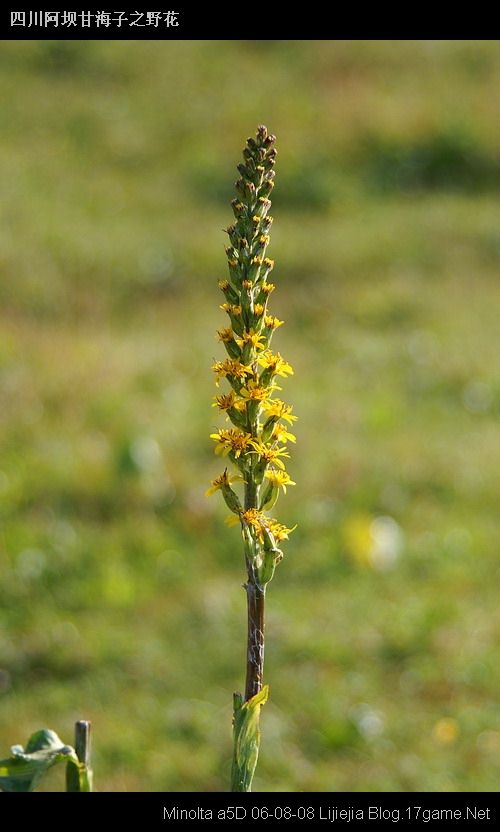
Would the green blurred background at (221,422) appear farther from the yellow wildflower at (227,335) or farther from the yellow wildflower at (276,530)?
the yellow wildflower at (227,335)

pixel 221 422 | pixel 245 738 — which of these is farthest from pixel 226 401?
pixel 221 422

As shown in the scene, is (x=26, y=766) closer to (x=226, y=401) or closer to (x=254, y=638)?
(x=254, y=638)

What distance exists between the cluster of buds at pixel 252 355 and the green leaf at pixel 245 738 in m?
0.20

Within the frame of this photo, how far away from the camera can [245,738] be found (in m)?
1.87

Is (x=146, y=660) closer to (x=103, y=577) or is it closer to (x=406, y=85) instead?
(x=103, y=577)

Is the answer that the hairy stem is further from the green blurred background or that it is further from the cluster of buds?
the green blurred background

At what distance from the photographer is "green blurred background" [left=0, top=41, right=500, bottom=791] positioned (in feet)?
19.9

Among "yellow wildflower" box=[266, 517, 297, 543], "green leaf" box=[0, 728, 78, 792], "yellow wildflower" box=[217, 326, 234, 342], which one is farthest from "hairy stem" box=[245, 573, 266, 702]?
"green leaf" box=[0, 728, 78, 792]

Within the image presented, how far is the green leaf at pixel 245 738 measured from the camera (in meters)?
1.81

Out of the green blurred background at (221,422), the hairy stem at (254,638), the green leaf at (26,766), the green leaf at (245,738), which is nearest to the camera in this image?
the hairy stem at (254,638)

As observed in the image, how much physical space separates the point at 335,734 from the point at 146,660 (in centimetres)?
126

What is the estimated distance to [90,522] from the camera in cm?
775

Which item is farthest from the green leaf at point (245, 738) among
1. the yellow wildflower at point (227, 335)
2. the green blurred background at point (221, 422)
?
the green blurred background at point (221, 422)

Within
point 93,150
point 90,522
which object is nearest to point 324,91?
point 93,150
